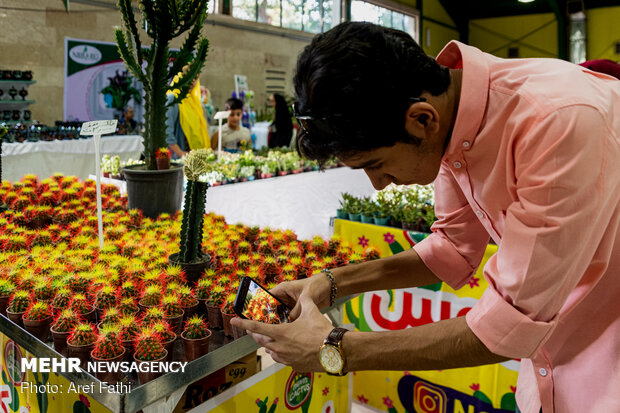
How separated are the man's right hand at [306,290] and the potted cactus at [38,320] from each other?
576mm

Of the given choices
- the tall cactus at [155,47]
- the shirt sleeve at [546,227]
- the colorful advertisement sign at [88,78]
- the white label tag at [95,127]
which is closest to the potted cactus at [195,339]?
the shirt sleeve at [546,227]

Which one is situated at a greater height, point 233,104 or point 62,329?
point 233,104

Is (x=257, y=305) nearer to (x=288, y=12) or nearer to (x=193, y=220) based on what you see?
(x=193, y=220)

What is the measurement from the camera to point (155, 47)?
2385mm

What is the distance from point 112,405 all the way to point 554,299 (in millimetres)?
862

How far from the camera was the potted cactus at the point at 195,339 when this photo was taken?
124 cm

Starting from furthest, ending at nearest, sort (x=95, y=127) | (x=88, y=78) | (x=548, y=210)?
1. (x=88, y=78)
2. (x=95, y=127)
3. (x=548, y=210)

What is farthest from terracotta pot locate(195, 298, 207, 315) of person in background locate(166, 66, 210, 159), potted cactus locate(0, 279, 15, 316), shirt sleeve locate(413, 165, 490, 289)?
person in background locate(166, 66, 210, 159)

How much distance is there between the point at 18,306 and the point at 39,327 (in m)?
0.12

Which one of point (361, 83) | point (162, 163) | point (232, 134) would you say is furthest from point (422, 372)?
point (232, 134)

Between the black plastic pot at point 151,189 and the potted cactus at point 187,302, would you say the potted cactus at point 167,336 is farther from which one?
the black plastic pot at point 151,189

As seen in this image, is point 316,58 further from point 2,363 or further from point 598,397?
point 2,363

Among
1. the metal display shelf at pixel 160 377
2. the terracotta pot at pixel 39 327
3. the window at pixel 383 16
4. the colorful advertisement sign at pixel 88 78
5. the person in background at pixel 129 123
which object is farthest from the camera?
the window at pixel 383 16

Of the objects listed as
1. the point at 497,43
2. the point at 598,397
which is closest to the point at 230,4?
the point at 497,43
